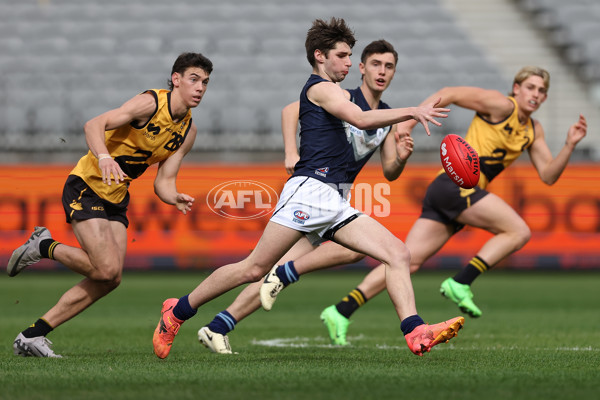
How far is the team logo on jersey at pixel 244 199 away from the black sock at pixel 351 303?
4.22m

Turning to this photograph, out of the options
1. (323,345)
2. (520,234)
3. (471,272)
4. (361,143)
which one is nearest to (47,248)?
(323,345)

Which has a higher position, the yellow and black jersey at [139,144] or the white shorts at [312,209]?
the yellow and black jersey at [139,144]

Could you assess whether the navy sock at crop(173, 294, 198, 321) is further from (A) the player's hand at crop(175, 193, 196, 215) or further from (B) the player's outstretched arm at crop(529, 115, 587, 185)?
(B) the player's outstretched arm at crop(529, 115, 587, 185)

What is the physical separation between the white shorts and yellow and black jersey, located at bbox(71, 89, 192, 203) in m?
1.25

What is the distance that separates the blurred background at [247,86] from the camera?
1472 cm

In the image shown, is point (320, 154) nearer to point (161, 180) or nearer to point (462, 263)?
point (161, 180)

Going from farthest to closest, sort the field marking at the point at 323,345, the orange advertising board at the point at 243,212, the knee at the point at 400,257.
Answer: the orange advertising board at the point at 243,212 < the field marking at the point at 323,345 < the knee at the point at 400,257

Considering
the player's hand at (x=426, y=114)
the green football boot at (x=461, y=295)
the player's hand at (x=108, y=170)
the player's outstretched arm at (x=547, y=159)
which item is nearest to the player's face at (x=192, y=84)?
the player's hand at (x=108, y=170)

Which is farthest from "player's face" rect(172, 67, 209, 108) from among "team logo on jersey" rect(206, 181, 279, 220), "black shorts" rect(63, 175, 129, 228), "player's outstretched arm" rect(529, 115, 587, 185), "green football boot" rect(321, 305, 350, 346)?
"team logo on jersey" rect(206, 181, 279, 220)

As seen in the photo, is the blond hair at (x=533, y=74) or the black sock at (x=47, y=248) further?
the blond hair at (x=533, y=74)

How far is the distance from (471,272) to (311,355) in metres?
2.07

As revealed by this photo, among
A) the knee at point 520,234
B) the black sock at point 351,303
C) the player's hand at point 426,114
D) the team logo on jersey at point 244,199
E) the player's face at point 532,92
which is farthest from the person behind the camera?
the team logo on jersey at point 244,199

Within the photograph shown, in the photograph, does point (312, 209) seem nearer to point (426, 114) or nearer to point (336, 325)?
point (426, 114)

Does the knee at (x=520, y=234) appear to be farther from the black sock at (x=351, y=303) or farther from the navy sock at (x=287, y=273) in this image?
the navy sock at (x=287, y=273)
